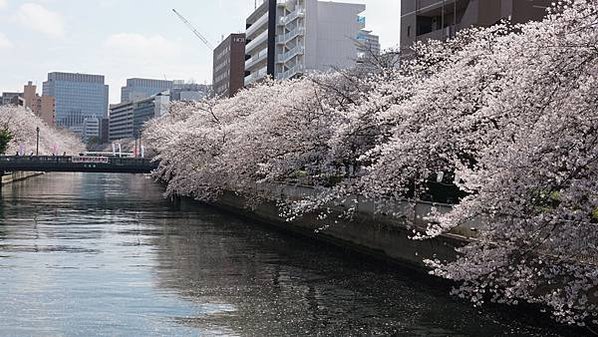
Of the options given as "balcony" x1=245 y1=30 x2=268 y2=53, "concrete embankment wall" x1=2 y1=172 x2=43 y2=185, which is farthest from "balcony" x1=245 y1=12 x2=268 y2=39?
"concrete embankment wall" x1=2 y1=172 x2=43 y2=185

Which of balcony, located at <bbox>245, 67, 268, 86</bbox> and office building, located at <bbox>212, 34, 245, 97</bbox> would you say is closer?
balcony, located at <bbox>245, 67, 268, 86</bbox>

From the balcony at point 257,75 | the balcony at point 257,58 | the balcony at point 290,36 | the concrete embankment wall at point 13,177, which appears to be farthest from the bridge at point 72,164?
the balcony at point 257,58

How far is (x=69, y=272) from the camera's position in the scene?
24.1m

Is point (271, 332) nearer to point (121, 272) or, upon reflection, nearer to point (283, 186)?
point (121, 272)

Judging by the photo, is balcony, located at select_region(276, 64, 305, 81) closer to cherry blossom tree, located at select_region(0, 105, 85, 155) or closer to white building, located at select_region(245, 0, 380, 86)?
white building, located at select_region(245, 0, 380, 86)

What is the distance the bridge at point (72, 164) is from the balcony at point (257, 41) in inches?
1169

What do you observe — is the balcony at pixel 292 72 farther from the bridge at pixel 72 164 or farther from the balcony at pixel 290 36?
the bridge at pixel 72 164

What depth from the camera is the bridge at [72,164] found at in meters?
68.1

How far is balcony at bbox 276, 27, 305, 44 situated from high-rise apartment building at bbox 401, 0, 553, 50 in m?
38.9

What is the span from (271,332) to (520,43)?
7.96 m

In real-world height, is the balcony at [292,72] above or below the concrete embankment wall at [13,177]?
above

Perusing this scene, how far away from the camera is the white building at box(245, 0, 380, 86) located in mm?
88562

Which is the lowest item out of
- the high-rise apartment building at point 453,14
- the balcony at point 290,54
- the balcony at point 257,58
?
the high-rise apartment building at point 453,14

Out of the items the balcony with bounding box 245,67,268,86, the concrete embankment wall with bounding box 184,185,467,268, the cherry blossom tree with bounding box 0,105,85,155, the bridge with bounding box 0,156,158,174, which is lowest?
the concrete embankment wall with bounding box 184,185,467,268
